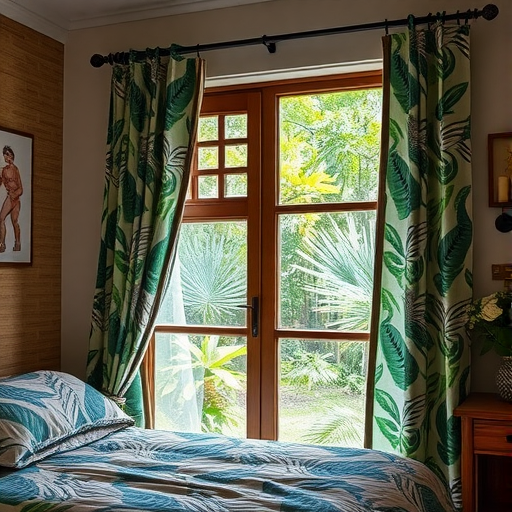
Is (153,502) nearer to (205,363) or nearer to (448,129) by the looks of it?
(205,363)

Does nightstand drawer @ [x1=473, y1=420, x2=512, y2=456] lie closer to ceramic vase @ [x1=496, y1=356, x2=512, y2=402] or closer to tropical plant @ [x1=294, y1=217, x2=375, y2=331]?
ceramic vase @ [x1=496, y1=356, x2=512, y2=402]

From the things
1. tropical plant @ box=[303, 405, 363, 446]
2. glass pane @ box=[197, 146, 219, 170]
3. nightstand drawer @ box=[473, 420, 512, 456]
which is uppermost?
glass pane @ box=[197, 146, 219, 170]

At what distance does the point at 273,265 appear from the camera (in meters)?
3.76

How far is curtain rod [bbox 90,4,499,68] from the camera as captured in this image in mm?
3234

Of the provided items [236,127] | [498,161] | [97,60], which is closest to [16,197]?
[97,60]

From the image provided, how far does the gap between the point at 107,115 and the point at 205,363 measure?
1.49 meters

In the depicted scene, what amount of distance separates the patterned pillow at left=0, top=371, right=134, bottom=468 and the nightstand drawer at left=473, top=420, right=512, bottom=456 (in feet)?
5.03

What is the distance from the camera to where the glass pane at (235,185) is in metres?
3.85

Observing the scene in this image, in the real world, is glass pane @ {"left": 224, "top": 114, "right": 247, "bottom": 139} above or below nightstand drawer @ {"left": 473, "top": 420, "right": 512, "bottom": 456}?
above

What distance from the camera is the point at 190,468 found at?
261cm

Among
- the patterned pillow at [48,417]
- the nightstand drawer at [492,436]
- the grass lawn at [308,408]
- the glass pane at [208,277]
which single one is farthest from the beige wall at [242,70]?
the patterned pillow at [48,417]

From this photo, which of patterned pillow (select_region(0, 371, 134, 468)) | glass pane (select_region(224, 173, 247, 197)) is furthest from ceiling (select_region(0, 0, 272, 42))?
patterned pillow (select_region(0, 371, 134, 468))

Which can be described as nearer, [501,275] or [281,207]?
[501,275]

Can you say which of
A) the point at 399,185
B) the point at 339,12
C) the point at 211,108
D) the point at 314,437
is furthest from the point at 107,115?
the point at 314,437
